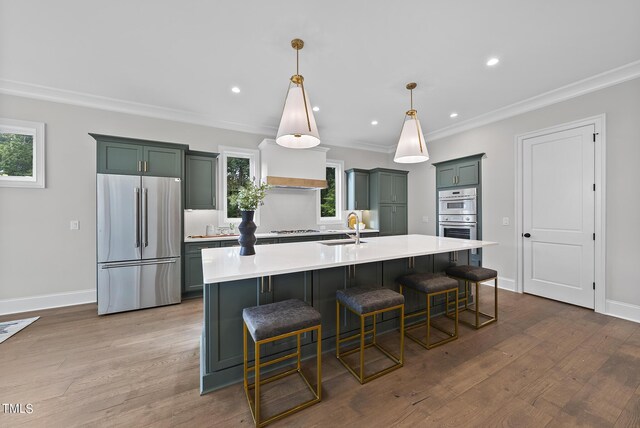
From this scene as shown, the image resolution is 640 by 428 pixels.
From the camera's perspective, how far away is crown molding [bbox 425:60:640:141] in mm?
2744

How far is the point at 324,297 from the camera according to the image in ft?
7.06

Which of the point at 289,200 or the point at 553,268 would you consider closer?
the point at 553,268

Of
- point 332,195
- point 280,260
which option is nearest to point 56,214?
point 280,260

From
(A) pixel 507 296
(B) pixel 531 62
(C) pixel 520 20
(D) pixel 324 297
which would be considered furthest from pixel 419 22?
(A) pixel 507 296

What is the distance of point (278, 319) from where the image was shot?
59.9 inches

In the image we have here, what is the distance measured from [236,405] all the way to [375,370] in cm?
106

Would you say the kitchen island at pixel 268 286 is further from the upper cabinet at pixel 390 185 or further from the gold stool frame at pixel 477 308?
the upper cabinet at pixel 390 185

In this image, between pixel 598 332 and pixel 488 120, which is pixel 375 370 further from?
pixel 488 120

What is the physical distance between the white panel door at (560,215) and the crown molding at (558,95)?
465 millimetres

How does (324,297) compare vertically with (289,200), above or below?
below

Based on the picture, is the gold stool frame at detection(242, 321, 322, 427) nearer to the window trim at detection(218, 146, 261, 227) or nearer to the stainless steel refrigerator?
the stainless steel refrigerator

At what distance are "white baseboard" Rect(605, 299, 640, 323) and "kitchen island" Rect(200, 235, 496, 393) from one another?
2369 millimetres

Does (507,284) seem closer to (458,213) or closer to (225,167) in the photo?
(458,213)

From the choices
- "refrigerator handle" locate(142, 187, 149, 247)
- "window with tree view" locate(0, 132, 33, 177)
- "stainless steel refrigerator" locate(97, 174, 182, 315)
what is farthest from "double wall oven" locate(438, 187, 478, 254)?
"window with tree view" locate(0, 132, 33, 177)
